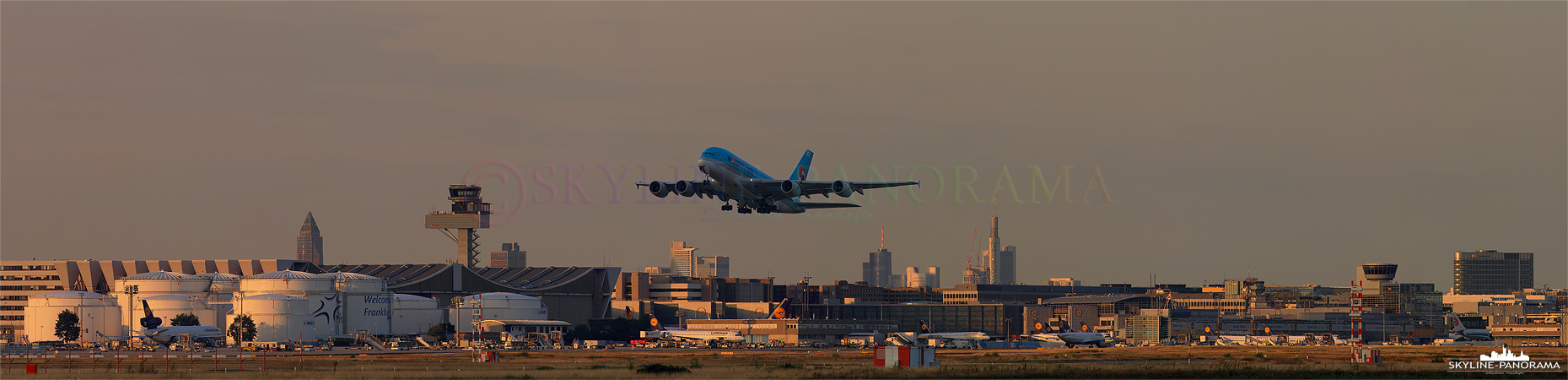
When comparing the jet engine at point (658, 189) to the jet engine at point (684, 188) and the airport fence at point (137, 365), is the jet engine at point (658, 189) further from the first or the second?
the airport fence at point (137, 365)

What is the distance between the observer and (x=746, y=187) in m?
122

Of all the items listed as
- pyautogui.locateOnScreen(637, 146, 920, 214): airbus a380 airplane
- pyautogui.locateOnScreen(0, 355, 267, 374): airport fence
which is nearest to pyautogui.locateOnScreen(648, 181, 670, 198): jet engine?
pyautogui.locateOnScreen(637, 146, 920, 214): airbus a380 airplane

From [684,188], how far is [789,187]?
8498mm

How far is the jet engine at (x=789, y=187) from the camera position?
121750 millimetres

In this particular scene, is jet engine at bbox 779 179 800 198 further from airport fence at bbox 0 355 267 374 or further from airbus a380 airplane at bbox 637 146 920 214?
airport fence at bbox 0 355 267 374

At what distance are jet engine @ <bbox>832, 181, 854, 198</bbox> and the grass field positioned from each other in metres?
13.8

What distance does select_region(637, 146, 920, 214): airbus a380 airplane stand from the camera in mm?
116938

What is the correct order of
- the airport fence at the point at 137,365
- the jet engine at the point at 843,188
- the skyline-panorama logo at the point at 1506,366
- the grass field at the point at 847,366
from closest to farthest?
the grass field at the point at 847,366
the skyline-panorama logo at the point at 1506,366
the airport fence at the point at 137,365
the jet engine at the point at 843,188

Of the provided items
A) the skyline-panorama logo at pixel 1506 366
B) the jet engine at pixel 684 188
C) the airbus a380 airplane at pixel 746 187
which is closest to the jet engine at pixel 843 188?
the airbus a380 airplane at pixel 746 187

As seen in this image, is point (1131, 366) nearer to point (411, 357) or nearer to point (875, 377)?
point (875, 377)

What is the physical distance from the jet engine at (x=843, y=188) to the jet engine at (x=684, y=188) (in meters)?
11.3

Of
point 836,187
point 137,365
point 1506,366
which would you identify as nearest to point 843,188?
point 836,187

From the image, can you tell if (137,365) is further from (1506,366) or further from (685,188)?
(1506,366)

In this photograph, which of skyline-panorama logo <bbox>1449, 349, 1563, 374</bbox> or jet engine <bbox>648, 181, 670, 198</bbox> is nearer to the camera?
skyline-panorama logo <bbox>1449, 349, 1563, 374</bbox>
